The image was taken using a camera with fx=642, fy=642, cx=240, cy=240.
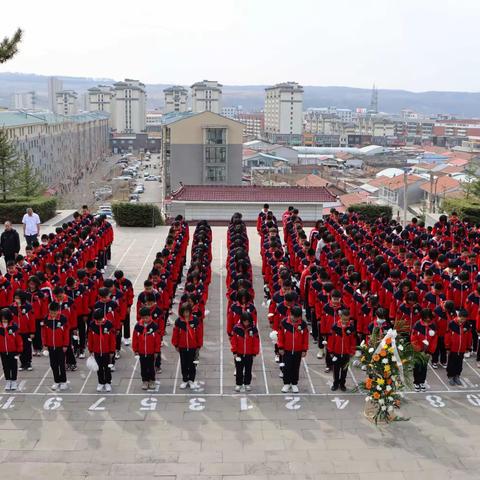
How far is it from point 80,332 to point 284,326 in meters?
3.70

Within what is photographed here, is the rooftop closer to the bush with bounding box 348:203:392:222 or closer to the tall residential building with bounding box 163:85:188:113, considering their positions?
the bush with bounding box 348:203:392:222

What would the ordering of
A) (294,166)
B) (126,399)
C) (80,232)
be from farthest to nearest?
(294,166), (80,232), (126,399)

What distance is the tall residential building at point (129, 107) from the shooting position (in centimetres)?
15725

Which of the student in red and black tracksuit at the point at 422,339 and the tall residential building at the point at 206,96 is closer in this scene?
the student in red and black tracksuit at the point at 422,339

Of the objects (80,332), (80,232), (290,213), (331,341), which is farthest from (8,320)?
(290,213)

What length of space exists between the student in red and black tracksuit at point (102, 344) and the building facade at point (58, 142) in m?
46.0

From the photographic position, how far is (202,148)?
59.8 metres

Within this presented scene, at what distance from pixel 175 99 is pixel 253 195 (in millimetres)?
150241

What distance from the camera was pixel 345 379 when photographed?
944 cm

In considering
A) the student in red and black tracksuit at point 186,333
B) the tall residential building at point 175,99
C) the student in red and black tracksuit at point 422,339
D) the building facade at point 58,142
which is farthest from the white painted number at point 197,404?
the tall residential building at point 175,99

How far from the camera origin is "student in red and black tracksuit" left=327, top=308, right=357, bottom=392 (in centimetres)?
907

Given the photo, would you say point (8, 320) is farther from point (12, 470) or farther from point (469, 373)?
point (469, 373)

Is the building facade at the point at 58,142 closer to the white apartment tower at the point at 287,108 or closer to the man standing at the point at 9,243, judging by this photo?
the man standing at the point at 9,243

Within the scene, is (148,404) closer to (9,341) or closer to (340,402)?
(9,341)
